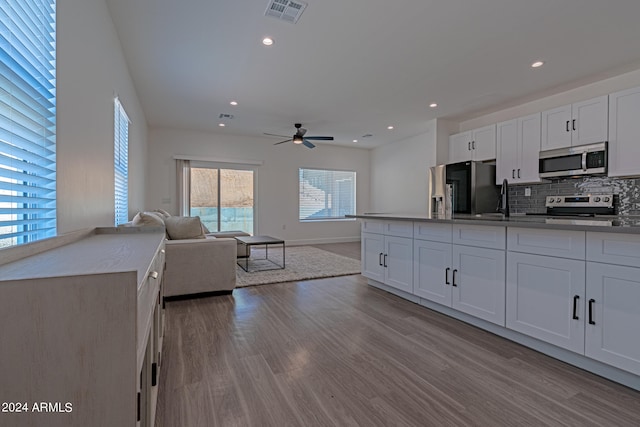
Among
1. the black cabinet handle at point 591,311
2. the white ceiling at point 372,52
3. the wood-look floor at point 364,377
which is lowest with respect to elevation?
the wood-look floor at point 364,377

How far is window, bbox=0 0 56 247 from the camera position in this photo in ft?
3.55

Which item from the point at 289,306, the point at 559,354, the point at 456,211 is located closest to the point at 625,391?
the point at 559,354

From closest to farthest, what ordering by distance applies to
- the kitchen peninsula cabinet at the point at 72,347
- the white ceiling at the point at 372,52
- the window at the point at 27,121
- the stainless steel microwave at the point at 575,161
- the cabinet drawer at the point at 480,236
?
1. the kitchen peninsula cabinet at the point at 72,347
2. the window at the point at 27,121
3. the cabinet drawer at the point at 480,236
4. the white ceiling at the point at 372,52
5. the stainless steel microwave at the point at 575,161

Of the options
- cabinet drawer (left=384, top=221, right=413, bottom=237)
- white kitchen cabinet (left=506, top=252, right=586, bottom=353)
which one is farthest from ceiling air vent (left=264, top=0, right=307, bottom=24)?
white kitchen cabinet (left=506, top=252, right=586, bottom=353)

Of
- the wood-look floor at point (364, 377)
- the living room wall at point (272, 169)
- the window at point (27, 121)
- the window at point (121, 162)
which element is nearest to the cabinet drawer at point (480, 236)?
the wood-look floor at point (364, 377)

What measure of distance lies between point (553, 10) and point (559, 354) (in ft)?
8.88

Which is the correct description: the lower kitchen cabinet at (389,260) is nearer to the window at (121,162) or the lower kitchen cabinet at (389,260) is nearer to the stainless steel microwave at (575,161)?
the stainless steel microwave at (575,161)

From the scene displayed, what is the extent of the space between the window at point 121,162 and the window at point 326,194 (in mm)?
4592

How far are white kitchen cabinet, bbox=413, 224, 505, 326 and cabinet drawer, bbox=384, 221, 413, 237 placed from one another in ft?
0.45

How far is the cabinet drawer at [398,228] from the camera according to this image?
319 cm

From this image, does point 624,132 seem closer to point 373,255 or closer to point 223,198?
point 373,255

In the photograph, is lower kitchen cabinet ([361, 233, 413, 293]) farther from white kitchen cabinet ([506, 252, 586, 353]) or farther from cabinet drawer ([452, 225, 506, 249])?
white kitchen cabinet ([506, 252, 586, 353])

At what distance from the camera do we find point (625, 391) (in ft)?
5.63

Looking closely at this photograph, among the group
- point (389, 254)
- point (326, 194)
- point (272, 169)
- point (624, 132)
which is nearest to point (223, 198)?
point (272, 169)
